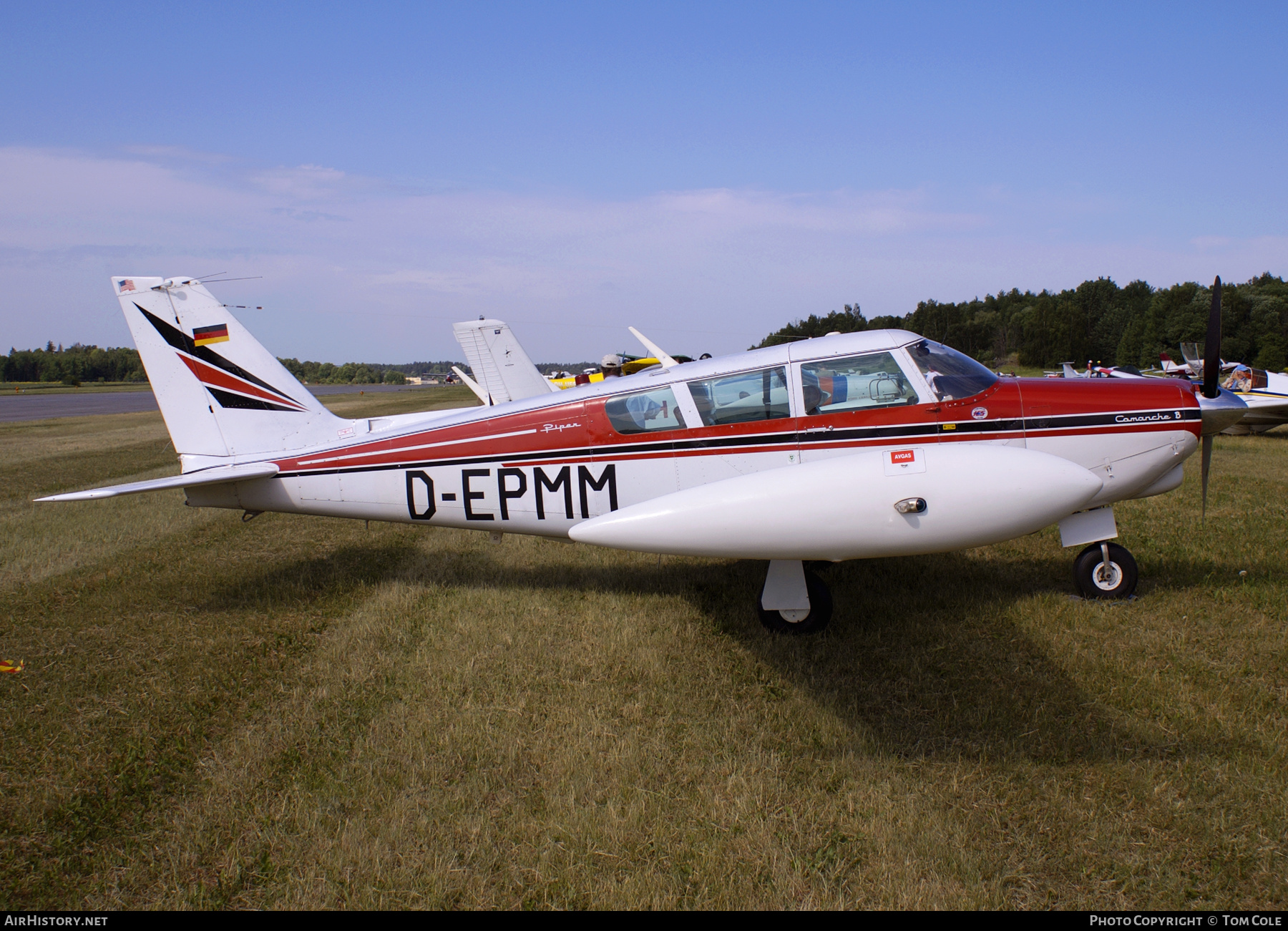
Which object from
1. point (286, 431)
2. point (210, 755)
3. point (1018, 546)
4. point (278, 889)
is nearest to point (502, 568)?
point (286, 431)

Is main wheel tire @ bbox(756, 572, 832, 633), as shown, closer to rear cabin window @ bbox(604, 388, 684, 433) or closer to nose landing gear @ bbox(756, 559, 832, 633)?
nose landing gear @ bbox(756, 559, 832, 633)

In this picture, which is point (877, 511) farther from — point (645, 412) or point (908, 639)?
point (645, 412)

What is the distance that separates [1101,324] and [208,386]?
9614 centimetres

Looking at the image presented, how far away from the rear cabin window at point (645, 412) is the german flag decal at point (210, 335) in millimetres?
4408

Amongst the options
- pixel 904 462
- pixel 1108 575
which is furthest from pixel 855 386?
pixel 1108 575

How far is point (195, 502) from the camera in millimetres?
7312

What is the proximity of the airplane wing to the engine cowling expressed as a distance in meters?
14.0

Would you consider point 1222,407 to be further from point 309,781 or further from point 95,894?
point 95,894

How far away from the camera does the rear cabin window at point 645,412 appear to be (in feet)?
19.8

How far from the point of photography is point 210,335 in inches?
298

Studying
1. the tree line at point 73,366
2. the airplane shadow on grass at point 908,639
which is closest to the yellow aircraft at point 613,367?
the airplane shadow on grass at point 908,639

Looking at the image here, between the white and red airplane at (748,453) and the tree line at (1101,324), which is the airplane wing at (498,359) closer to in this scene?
the white and red airplane at (748,453)

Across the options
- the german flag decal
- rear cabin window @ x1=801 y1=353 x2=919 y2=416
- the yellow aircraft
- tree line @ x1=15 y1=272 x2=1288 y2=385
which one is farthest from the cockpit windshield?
tree line @ x1=15 y1=272 x2=1288 y2=385

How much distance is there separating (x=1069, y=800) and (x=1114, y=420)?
347 centimetres
